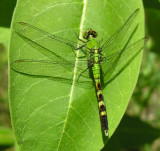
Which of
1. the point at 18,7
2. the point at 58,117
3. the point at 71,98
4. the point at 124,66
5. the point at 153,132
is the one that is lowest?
the point at 153,132

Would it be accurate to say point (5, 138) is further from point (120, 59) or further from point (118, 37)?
point (118, 37)

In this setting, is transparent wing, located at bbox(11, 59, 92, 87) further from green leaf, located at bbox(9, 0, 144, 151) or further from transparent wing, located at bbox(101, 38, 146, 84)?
transparent wing, located at bbox(101, 38, 146, 84)

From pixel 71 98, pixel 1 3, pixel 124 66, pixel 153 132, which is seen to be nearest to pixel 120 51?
pixel 124 66

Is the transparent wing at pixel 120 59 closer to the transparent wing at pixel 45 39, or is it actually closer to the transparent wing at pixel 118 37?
the transparent wing at pixel 118 37

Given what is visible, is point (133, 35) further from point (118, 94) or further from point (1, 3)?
point (1, 3)

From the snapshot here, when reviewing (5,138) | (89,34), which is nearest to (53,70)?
(89,34)

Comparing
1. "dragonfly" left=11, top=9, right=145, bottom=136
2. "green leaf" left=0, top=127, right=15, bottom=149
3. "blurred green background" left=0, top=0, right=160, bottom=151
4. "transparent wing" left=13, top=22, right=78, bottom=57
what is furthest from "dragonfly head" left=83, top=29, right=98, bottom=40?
"green leaf" left=0, top=127, right=15, bottom=149
